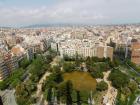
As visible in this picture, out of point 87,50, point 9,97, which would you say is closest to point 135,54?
point 87,50

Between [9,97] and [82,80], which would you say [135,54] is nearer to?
[82,80]

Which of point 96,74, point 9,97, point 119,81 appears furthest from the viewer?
point 96,74

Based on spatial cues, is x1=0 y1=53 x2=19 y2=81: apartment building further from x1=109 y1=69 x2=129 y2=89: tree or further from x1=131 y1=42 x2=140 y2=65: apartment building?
x1=131 y1=42 x2=140 y2=65: apartment building

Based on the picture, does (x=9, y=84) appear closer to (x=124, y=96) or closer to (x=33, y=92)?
(x=33, y=92)

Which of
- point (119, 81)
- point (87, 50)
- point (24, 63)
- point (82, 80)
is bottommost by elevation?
point (82, 80)

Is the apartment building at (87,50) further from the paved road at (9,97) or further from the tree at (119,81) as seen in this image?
the paved road at (9,97)

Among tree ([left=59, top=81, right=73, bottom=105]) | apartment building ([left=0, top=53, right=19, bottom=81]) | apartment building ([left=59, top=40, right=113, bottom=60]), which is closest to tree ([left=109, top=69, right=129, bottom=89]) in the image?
tree ([left=59, top=81, right=73, bottom=105])

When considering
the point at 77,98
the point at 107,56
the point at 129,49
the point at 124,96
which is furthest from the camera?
the point at 129,49

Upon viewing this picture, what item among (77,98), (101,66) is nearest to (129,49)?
(101,66)

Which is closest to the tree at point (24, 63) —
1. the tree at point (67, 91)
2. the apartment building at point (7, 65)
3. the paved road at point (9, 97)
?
the apartment building at point (7, 65)
